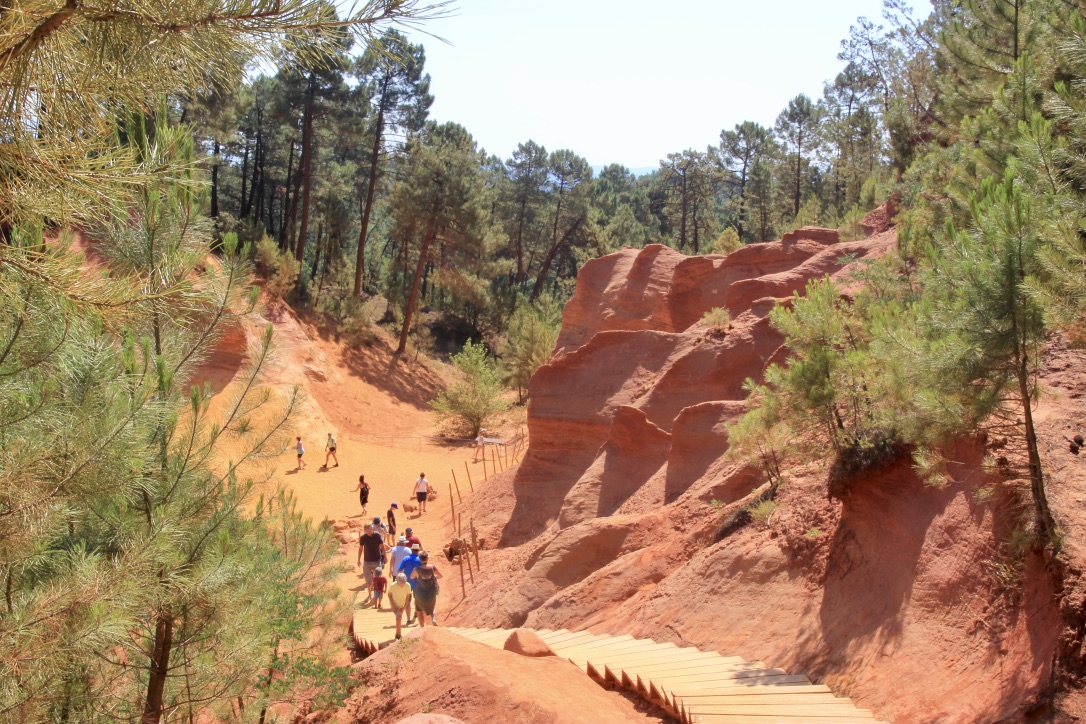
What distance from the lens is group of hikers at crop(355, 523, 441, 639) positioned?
12055 mm

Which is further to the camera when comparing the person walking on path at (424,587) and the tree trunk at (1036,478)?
the person walking on path at (424,587)

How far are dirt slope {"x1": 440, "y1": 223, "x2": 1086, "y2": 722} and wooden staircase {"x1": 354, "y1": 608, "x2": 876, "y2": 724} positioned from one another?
20.2 inches

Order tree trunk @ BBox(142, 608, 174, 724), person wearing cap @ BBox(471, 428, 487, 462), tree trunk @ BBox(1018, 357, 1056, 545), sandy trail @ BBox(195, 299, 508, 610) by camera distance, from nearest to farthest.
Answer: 1. tree trunk @ BBox(142, 608, 174, 724)
2. tree trunk @ BBox(1018, 357, 1056, 545)
3. sandy trail @ BBox(195, 299, 508, 610)
4. person wearing cap @ BBox(471, 428, 487, 462)

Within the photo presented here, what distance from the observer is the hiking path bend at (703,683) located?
6973mm

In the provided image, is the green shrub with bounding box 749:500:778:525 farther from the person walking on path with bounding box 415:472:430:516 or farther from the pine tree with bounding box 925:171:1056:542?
the person walking on path with bounding box 415:472:430:516

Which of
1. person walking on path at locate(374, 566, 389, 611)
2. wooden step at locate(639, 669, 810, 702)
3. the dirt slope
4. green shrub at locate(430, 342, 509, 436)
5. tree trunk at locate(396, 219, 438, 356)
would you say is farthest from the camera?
tree trunk at locate(396, 219, 438, 356)

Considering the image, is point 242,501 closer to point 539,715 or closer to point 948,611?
point 539,715

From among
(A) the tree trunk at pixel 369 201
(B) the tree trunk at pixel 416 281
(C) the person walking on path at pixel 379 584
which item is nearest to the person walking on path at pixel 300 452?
(C) the person walking on path at pixel 379 584

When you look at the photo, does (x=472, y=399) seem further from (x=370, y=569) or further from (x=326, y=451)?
(x=370, y=569)

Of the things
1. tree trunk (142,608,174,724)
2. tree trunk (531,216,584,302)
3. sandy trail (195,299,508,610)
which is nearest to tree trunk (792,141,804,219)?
tree trunk (531,216,584,302)

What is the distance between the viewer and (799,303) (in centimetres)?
1070

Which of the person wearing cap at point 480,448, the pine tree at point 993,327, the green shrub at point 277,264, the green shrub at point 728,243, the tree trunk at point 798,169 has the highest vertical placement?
the tree trunk at point 798,169

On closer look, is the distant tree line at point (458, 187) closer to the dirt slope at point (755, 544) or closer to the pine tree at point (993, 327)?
the dirt slope at point (755, 544)

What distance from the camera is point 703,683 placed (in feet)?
25.8
